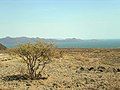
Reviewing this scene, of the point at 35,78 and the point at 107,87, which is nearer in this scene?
the point at 107,87

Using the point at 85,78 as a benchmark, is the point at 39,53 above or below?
above

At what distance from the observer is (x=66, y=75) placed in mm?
25797

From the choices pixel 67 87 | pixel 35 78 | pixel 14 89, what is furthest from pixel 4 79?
pixel 67 87

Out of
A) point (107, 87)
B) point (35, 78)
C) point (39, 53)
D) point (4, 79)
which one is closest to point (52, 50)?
point (39, 53)

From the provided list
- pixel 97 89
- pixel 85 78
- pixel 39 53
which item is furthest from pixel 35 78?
pixel 97 89

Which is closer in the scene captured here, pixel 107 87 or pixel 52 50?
pixel 107 87

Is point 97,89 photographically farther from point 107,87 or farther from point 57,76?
point 57,76

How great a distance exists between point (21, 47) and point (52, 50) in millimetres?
2530

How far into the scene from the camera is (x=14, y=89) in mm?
19531

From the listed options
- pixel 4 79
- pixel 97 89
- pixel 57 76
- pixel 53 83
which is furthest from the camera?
pixel 57 76

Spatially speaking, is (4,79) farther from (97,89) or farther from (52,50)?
(97,89)

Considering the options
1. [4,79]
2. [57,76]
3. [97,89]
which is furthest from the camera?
[57,76]

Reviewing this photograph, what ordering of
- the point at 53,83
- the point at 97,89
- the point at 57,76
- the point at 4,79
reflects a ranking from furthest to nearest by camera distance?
the point at 57,76, the point at 4,79, the point at 53,83, the point at 97,89

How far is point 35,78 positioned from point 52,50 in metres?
2.68
